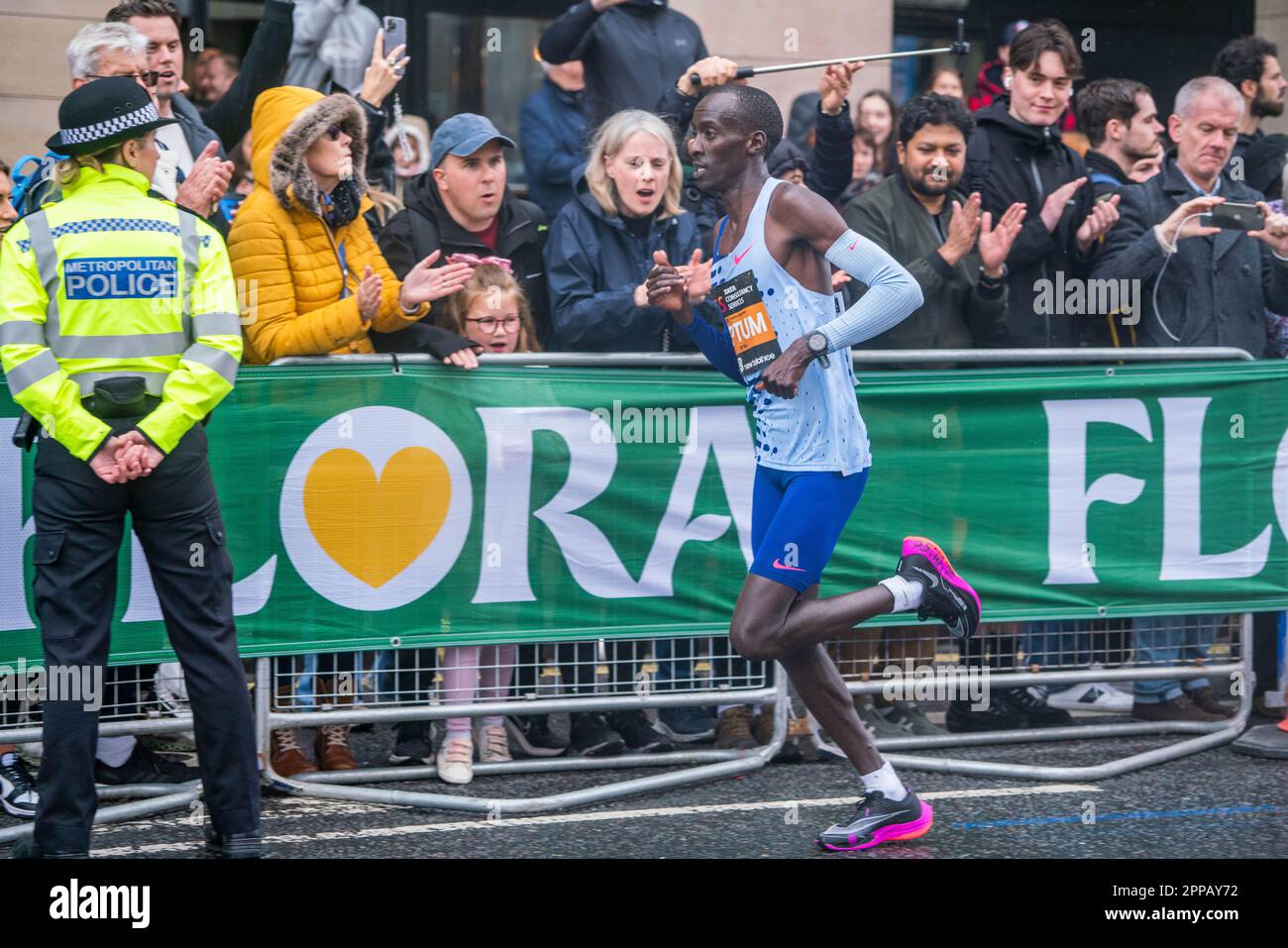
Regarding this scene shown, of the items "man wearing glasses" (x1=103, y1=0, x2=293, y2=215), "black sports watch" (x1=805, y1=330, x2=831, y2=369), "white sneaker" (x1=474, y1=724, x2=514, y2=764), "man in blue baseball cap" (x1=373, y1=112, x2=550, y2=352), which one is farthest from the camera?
"man in blue baseball cap" (x1=373, y1=112, x2=550, y2=352)

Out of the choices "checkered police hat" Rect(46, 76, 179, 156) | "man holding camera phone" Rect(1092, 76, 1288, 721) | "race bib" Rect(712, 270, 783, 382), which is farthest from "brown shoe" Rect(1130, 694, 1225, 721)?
"checkered police hat" Rect(46, 76, 179, 156)

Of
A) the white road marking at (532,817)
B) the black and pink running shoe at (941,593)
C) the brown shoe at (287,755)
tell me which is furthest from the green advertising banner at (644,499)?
the black and pink running shoe at (941,593)

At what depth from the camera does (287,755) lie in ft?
22.5

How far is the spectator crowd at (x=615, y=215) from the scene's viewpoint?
273 inches

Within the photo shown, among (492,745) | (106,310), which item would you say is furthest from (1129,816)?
(106,310)

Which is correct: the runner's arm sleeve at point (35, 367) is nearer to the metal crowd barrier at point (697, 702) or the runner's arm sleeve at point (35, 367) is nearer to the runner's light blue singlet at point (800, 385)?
the metal crowd barrier at point (697, 702)

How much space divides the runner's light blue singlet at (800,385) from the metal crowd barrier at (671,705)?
1.21 m

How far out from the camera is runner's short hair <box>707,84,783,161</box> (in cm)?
608

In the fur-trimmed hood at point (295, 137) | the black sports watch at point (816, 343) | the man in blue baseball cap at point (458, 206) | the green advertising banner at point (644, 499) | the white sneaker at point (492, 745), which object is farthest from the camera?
the man in blue baseball cap at point (458, 206)

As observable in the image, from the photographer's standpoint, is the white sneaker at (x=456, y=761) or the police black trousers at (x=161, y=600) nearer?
the police black trousers at (x=161, y=600)

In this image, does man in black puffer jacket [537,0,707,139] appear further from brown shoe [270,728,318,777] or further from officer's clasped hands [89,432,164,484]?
officer's clasped hands [89,432,164,484]

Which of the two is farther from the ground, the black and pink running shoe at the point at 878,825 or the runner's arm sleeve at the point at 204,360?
the runner's arm sleeve at the point at 204,360

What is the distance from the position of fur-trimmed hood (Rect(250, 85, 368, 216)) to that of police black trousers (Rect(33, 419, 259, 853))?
1604 mm

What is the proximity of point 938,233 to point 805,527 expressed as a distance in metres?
2.65
